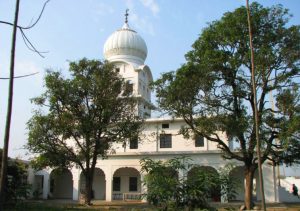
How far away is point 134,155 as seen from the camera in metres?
31.7

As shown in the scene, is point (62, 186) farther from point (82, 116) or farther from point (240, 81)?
point (240, 81)

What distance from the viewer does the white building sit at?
29734 millimetres

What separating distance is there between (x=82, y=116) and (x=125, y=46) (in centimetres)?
1468

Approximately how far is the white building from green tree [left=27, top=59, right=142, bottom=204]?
2376 mm

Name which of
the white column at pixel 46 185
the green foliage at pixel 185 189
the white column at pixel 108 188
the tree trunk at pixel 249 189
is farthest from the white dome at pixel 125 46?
the green foliage at pixel 185 189

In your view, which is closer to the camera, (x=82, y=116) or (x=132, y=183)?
(x=82, y=116)

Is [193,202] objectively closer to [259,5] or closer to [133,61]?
[259,5]

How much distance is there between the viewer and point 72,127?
24797 millimetres

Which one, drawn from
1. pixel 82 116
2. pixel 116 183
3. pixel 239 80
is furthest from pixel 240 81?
pixel 116 183

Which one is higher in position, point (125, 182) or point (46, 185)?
point (125, 182)

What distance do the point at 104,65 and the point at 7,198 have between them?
406 inches

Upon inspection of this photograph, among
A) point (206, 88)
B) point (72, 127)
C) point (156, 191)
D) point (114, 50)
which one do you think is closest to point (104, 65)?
point (72, 127)

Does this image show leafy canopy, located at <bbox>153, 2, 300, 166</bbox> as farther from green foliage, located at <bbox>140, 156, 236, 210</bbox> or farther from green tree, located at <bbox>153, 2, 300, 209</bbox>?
green foliage, located at <bbox>140, 156, 236, 210</bbox>

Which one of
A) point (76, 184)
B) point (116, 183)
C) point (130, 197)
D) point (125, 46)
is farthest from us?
point (125, 46)
